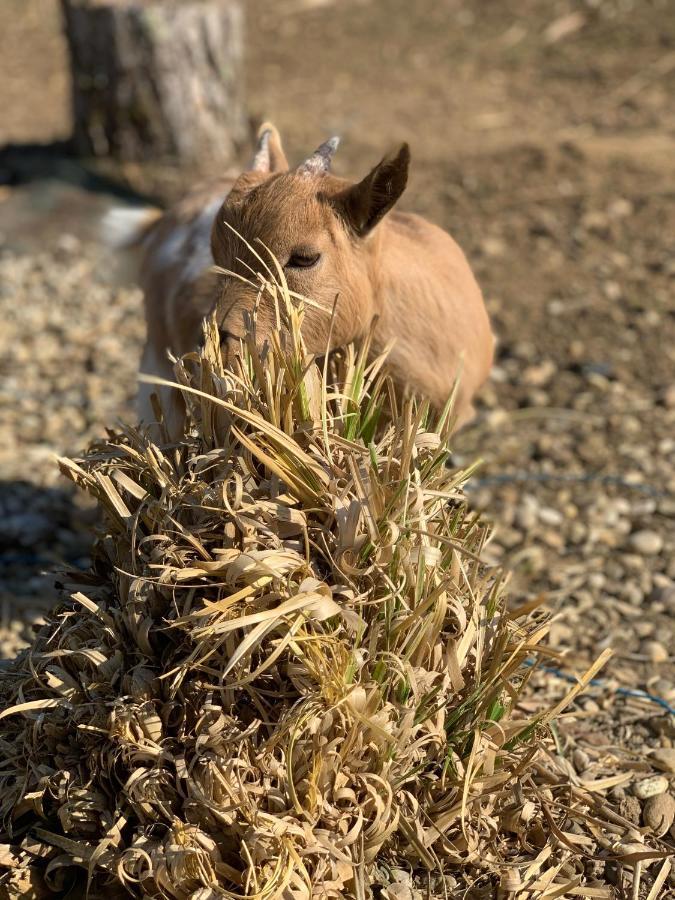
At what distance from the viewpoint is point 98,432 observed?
532cm

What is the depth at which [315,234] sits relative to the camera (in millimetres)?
3205

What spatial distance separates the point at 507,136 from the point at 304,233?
5879mm

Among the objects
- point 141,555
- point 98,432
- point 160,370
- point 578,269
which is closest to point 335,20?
point 578,269

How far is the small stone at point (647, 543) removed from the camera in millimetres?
4078

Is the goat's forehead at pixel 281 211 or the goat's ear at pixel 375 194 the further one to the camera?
the goat's forehead at pixel 281 211

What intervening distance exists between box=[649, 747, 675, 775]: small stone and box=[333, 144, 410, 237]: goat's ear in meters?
1.80

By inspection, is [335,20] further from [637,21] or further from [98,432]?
[98,432]

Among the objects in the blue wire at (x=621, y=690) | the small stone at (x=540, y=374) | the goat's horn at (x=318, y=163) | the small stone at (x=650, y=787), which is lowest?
the small stone at (x=540, y=374)

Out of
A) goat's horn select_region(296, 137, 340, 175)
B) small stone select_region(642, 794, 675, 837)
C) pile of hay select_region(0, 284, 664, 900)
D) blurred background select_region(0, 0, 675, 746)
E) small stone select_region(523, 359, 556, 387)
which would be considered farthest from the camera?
small stone select_region(523, 359, 556, 387)

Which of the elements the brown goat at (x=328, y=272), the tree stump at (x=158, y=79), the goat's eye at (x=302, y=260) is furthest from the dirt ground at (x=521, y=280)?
the goat's eye at (x=302, y=260)

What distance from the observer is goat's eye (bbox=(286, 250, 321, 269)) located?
125 inches

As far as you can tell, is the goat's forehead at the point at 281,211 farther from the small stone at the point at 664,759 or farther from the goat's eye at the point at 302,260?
the small stone at the point at 664,759

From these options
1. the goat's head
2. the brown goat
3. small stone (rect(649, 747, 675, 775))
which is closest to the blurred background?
small stone (rect(649, 747, 675, 775))

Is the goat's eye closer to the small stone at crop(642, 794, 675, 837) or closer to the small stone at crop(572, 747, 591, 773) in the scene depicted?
the small stone at crop(572, 747, 591, 773)
